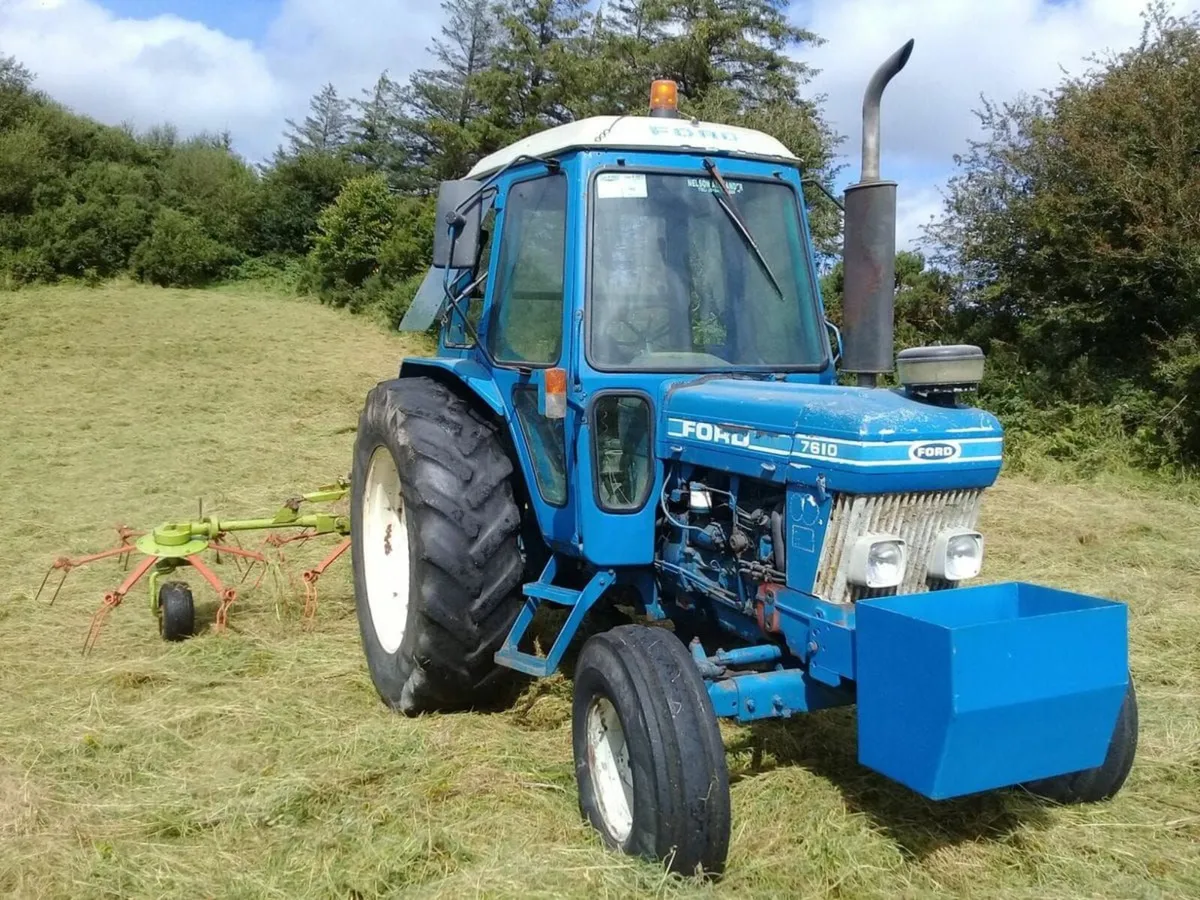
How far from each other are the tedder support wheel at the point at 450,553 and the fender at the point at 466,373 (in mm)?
106

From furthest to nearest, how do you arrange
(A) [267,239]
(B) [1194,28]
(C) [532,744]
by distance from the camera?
1. (A) [267,239]
2. (B) [1194,28]
3. (C) [532,744]

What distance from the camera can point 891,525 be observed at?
9.59 ft

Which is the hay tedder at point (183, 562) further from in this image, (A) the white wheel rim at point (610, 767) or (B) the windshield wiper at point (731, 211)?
(B) the windshield wiper at point (731, 211)

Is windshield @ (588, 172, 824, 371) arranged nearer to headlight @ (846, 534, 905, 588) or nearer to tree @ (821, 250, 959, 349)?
headlight @ (846, 534, 905, 588)

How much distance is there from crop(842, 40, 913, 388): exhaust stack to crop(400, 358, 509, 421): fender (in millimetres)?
1337

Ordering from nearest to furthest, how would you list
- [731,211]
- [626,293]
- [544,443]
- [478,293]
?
[626,293] < [731,211] < [544,443] < [478,293]

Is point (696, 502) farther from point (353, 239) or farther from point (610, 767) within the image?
point (353, 239)

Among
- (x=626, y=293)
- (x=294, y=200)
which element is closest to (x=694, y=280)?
(x=626, y=293)

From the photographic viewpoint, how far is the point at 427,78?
30.6 meters

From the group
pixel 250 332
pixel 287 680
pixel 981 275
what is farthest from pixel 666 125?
pixel 250 332

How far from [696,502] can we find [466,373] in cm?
132

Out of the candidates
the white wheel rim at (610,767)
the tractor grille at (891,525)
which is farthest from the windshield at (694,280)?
the white wheel rim at (610,767)

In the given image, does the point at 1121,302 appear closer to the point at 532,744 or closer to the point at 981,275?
the point at 981,275

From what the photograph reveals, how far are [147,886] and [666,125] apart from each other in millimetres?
2882
